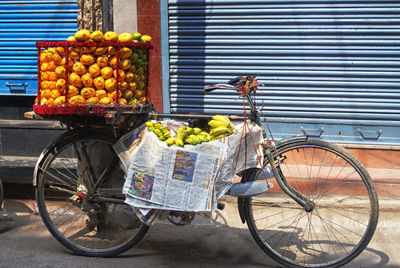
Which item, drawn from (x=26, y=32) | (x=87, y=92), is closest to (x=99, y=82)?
(x=87, y=92)

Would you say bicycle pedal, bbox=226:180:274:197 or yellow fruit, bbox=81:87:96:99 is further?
bicycle pedal, bbox=226:180:274:197

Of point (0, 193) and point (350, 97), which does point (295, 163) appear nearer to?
point (350, 97)

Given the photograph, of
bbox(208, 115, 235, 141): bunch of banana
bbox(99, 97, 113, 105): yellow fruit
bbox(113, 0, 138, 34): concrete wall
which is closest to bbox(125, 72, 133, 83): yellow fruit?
bbox(99, 97, 113, 105): yellow fruit

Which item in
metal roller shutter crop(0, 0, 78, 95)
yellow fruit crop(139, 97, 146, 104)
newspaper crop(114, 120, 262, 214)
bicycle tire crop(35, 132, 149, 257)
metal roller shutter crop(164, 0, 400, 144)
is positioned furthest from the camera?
metal roller shutter crop(0, 0, 78, 95)

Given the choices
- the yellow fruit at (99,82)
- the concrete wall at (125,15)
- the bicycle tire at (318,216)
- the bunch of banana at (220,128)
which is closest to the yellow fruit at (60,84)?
the yellow fruit at (99,82)

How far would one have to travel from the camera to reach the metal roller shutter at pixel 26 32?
5637 millimetres

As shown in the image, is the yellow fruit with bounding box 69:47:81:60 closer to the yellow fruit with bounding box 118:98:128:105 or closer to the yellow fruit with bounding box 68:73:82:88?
the yellow fruit with bounding box 68:73:82:88

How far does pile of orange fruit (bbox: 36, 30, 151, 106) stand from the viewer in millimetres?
2941

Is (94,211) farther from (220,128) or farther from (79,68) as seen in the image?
(220,128)

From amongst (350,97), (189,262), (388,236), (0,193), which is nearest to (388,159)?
(350,97)

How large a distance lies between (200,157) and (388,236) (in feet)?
7.48

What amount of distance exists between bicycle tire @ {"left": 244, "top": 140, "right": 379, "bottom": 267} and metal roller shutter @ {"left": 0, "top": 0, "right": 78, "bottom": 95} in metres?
3.61

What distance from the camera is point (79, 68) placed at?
2.94m

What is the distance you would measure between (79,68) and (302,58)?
3044 mm
